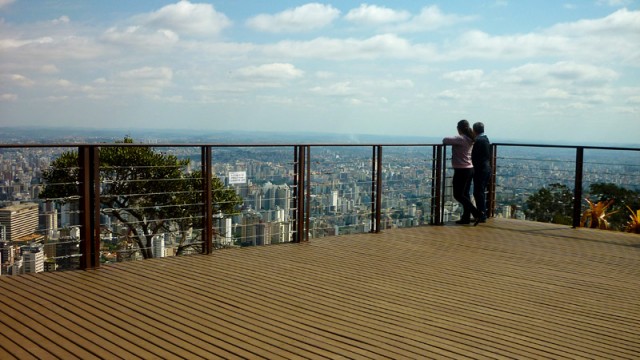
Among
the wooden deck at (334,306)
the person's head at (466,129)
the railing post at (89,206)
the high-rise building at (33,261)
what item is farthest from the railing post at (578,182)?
the high-rise building at (33,261)

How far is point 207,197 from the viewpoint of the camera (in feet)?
19.0

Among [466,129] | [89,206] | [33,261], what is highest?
[466,129]

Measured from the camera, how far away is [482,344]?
337 cm

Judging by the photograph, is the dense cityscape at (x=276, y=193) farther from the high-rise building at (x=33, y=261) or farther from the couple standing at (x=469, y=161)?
the couple standing at (x=469, y=161)

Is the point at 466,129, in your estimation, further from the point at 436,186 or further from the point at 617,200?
the point at 617,200

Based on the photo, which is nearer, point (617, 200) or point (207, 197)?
point (207, 197)

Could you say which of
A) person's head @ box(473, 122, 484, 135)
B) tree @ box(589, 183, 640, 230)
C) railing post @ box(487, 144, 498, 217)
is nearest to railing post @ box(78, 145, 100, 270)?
person's head @ box(473, 122, 484, 135)

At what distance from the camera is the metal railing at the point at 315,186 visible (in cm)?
560

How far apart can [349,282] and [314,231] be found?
2261 mm

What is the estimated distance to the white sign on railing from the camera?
601 centimetres

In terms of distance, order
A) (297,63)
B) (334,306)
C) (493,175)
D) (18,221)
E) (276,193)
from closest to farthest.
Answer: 1. (334,306)
2. (18,221)
3. (276,193)
4. (493,175)
5. (297,63)

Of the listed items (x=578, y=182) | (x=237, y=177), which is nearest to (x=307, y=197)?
(x=237, y=177)

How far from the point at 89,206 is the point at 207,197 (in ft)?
3.74

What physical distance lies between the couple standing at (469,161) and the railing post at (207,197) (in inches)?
140
